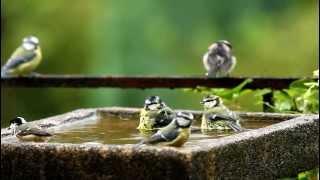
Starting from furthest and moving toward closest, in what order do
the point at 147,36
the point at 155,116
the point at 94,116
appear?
the point at 147,36
the point at 94,116
the point at 155,116

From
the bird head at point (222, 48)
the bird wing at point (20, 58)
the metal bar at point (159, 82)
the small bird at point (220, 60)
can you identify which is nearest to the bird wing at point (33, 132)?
the metal bar at point (159, 82)

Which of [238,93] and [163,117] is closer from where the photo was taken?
[163,117]

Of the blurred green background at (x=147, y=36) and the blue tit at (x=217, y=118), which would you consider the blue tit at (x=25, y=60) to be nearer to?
the blurred green background at (x=147, y=36)

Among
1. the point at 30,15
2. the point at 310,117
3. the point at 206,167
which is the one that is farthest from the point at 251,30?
the point at 206,167

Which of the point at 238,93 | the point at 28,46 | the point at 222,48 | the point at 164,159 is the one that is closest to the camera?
the point at 164,159

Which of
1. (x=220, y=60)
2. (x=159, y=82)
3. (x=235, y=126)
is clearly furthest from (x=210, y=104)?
(x=220, y=60)

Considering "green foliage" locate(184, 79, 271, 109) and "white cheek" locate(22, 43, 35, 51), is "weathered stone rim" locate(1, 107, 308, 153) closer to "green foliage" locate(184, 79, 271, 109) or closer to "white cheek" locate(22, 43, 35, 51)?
"green foliage" locate(184, 79, 271, 109)

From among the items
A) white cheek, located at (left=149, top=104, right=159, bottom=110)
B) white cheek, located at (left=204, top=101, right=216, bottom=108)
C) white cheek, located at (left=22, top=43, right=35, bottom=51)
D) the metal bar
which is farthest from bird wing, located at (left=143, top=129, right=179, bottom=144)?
white cheek, located at (left=22, top=43, right=35, bottom=51)

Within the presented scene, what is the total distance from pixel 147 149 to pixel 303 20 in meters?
12.7

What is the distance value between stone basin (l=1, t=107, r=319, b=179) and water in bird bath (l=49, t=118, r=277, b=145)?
0.21m

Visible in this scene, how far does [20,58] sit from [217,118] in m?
5.72

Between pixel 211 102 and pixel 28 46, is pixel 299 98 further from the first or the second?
pixel 28 46

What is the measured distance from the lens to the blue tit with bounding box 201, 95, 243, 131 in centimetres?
482

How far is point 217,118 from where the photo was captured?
487cm
